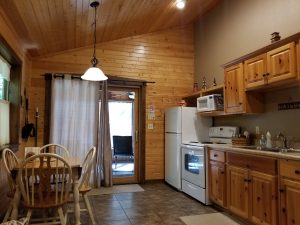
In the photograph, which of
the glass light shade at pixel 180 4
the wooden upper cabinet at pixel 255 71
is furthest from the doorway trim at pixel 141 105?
the wooden upper cabinet at pixel 255 71

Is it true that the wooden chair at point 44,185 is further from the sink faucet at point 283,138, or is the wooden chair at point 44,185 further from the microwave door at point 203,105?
the microwave door at point 203,105

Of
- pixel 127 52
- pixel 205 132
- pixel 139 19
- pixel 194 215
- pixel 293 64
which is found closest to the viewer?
pixel 293 64

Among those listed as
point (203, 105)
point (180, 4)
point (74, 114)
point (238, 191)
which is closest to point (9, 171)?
point (74, 114)

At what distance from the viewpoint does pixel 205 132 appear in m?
4.91

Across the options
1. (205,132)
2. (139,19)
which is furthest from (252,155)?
(139,19)

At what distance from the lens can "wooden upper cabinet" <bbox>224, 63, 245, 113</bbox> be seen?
361 centimetres

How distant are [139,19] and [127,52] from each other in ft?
3.30

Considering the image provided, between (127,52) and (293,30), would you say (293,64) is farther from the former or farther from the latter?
(127,52)

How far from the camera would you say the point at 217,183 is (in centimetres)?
364

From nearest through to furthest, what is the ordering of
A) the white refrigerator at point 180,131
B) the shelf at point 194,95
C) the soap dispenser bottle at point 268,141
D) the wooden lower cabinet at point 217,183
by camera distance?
the soap dispenser bottle at point 268,141 → the wooden lower cabinet at point 217,183 → the white refrigerator at point 180,131 → the shelf at point 194,95

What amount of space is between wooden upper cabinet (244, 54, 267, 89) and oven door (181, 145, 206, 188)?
1225mm

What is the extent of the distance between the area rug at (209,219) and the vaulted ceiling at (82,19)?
293cm

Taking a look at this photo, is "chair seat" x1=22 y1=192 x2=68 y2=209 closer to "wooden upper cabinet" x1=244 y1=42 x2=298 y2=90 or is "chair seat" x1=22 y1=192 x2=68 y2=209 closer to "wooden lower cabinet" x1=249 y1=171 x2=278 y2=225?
"wooden lower cabinet" x1=249 y1=171 x2=278 y2=225

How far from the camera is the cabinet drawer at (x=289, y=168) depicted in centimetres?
235
